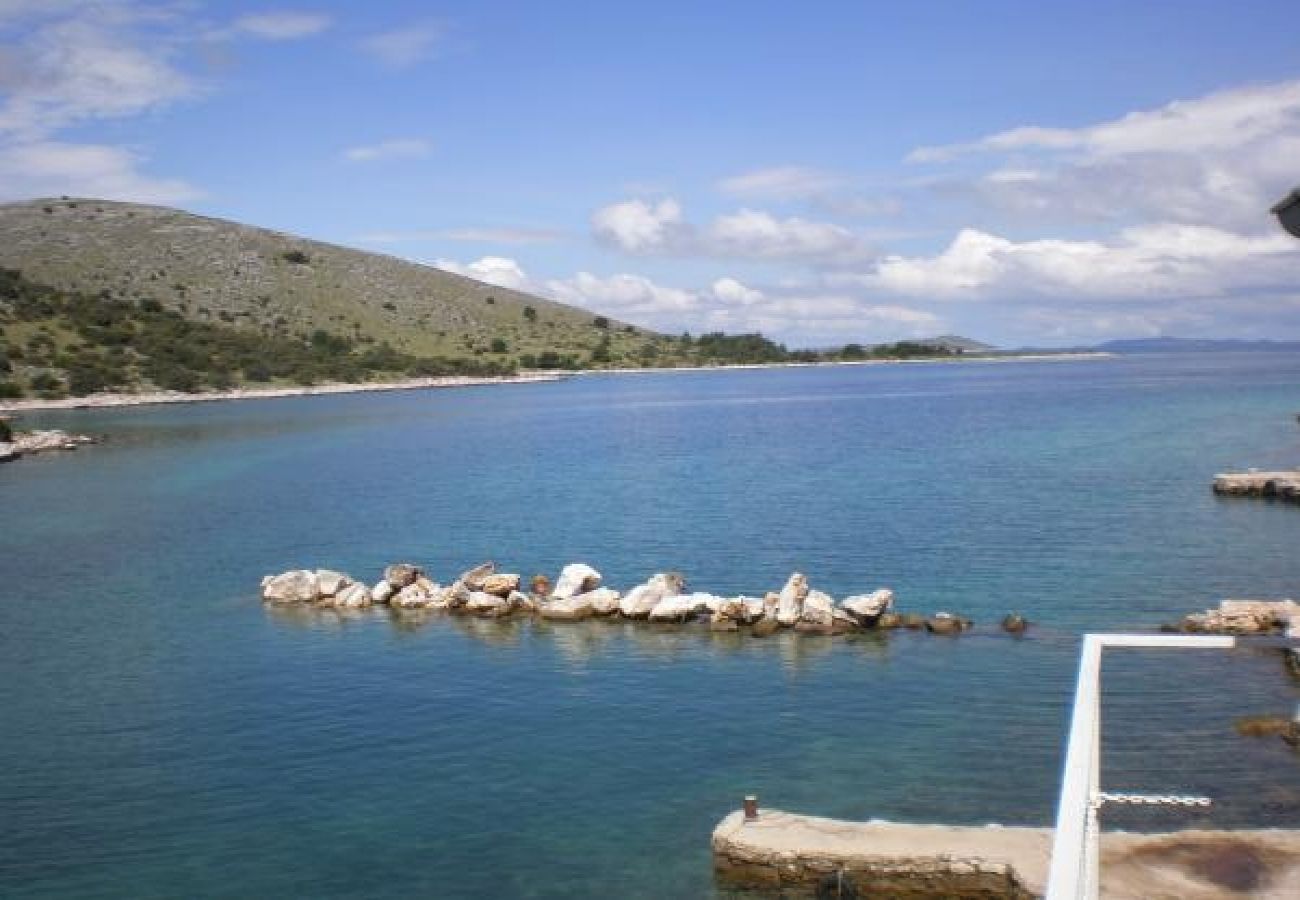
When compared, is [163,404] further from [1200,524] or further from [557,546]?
[1200,524]

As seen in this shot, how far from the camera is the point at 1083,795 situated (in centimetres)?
739

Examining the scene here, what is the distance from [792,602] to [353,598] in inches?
580

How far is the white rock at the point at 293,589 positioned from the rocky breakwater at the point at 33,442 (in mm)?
62193

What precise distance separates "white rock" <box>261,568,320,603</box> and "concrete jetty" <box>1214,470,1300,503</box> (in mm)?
42105

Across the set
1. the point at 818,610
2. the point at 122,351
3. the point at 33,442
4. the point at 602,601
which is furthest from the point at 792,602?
the point at 122,351

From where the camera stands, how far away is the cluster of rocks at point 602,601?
33469mm

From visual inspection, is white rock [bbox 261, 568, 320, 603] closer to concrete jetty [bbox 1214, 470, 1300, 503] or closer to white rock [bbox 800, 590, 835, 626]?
white rock [bbox 800, 590, 835, 626]

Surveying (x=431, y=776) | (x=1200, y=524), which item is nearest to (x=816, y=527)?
(x=1200, y=524)

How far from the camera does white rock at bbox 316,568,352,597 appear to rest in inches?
1561

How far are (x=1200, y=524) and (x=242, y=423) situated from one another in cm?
10172

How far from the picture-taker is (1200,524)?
48875mm

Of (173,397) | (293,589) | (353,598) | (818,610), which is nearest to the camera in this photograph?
(818,610)

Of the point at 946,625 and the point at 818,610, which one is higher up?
the point at 818,610

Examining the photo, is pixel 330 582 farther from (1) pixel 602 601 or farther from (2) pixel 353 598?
(1) pixel 602 601
